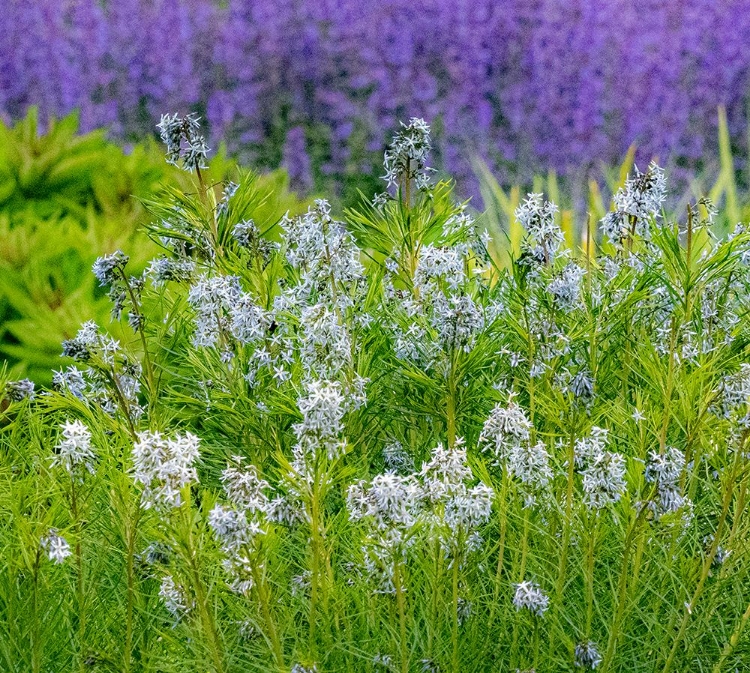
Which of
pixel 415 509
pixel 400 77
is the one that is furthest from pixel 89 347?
pixel 400 77

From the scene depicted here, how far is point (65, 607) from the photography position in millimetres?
1879

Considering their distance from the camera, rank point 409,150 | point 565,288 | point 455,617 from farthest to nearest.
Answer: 1. point 409,150
2. point 565,288
3. point 455,617

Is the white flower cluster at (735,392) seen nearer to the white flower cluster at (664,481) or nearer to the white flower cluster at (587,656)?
the white flower cluster at (664,481)

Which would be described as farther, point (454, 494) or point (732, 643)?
point (732, 643)

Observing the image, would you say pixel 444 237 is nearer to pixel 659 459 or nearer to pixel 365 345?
pixel 365 345

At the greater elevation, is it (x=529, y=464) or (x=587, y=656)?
(x=529, y=464)

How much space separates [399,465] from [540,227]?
521 mm

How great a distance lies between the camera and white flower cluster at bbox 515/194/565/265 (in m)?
1.87

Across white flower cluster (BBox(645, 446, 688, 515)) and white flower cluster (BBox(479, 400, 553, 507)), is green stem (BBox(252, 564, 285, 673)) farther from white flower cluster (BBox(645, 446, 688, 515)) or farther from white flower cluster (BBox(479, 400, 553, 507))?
white flower cluster (BBox(645, 446, 688, 515))

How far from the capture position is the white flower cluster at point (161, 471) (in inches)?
55.7

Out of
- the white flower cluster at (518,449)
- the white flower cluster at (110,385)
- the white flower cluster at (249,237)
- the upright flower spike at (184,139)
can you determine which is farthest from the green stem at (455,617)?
the upright flower spike at (184,139)

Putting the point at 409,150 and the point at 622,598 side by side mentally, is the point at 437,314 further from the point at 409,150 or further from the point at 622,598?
the point at 622,598

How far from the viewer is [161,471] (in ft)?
4.62

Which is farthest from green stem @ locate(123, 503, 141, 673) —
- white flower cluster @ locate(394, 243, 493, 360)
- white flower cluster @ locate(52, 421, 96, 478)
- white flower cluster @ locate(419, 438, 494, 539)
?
white flower cluster @ locate(394, 243, 493, 360)
